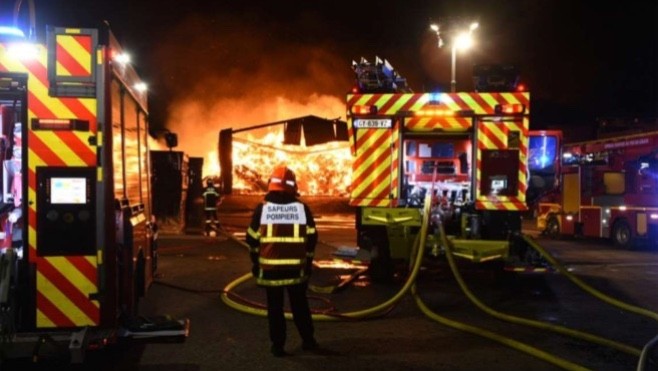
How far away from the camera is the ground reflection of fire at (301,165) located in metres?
32.8

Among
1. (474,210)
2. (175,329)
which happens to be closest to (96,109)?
(175,329)

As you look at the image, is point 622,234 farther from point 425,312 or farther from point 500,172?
point 425,312

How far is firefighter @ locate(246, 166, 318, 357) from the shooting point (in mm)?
5996

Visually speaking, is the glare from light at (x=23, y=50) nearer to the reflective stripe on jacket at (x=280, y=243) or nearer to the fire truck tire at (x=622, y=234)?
the reflective stripe on jacket at (x=280, y=243)

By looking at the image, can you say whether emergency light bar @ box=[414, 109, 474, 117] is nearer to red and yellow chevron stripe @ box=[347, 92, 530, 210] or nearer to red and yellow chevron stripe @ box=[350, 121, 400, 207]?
red and yellow chevron stripe @ box=[347, 92, 530, 210]

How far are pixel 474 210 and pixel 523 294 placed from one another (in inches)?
50.4

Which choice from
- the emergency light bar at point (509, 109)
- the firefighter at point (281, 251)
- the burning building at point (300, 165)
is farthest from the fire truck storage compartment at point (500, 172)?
the burning building at point (300, 165)

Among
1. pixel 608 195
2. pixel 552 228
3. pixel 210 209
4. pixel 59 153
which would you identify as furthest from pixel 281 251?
pixel 552 228

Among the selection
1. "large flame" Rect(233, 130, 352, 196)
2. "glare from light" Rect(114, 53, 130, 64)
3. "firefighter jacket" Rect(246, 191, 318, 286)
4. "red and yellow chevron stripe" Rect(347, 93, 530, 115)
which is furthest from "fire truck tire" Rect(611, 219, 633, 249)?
"large flame" Rect(233, 130, 352, 196)

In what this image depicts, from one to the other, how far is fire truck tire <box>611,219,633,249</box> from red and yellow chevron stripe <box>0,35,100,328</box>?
14.9m

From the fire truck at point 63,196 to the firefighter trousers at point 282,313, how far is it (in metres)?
1.46

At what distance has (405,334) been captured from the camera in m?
6.88

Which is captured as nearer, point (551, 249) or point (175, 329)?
point (175, 329)

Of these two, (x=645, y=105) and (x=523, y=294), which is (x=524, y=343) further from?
(x=645, y=105)
